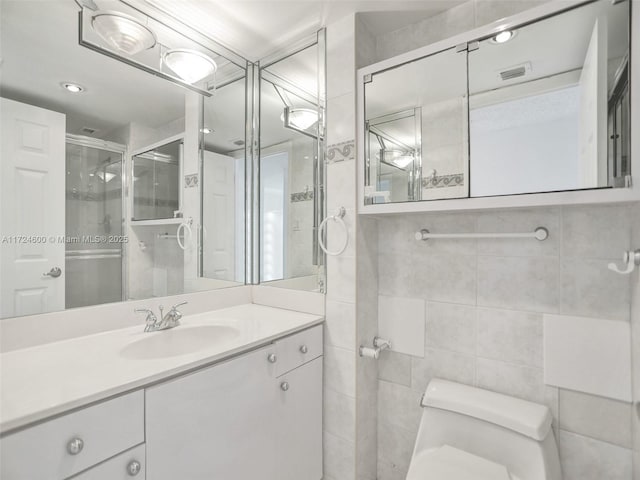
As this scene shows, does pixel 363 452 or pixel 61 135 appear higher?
pixel 61 135

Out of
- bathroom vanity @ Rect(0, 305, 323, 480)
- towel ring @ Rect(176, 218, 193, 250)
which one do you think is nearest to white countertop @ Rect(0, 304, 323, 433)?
bathroom vanity @ Rect(0, 305, 323, 480)

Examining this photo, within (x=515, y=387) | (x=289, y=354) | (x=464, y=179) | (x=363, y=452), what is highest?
(x=464, y=179)

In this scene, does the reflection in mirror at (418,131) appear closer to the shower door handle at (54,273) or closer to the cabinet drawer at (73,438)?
the cabinet drawer at (73,438)

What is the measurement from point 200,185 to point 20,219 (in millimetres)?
817

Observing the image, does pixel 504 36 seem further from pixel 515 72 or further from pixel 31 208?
pixel 31 208

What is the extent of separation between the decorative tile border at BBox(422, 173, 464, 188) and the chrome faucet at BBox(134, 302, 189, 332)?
1.27m

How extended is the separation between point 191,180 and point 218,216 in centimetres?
26

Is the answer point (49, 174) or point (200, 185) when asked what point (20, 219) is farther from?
point (200, 185)

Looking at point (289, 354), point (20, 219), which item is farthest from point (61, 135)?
point (289, 354)

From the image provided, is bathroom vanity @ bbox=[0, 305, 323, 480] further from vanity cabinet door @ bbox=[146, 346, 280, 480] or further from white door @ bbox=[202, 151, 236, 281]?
white door @ bbox=[202, 151, 236, 281]

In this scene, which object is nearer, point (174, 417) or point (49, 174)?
point (174, 417)

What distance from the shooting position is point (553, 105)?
114 cm

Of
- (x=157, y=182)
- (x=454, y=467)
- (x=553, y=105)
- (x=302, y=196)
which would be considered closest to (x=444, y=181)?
(x=553, y=105)

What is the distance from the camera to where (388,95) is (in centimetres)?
147
